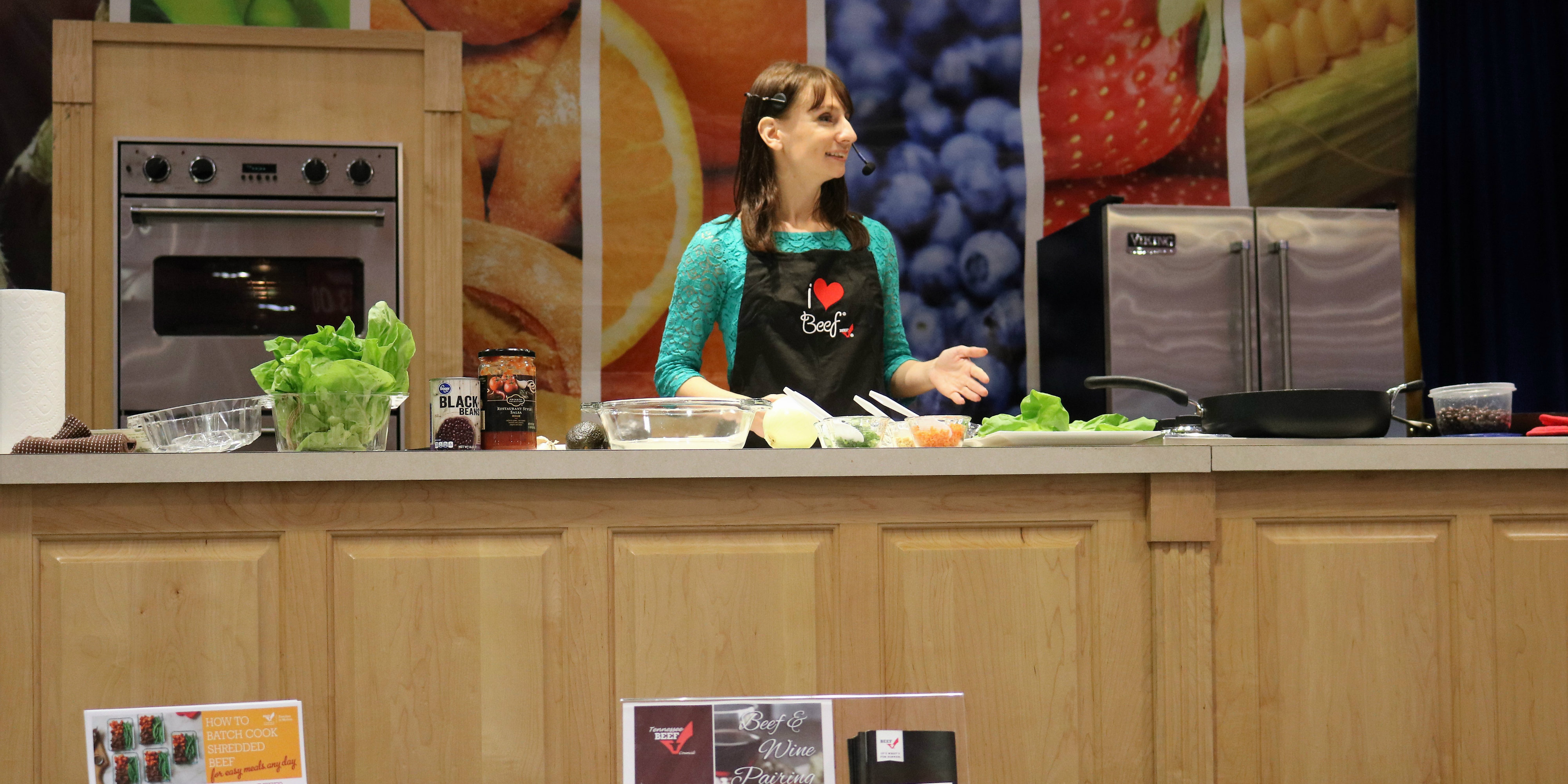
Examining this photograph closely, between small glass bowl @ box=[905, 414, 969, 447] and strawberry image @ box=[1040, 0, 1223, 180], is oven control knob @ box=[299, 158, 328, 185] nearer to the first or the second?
small glass bowl @ box=[905, 414, 969, 447]

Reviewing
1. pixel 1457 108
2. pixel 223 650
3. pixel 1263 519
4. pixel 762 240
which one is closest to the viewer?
pixel 223 650

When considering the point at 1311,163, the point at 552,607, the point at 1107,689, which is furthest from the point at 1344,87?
the point at 552,607

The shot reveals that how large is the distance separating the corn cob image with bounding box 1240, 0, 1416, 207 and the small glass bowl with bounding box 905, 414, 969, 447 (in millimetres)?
2939

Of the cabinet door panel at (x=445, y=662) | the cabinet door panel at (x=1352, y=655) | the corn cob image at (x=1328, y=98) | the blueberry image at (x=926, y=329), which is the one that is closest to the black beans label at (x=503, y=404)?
the cabinet door panel at (x=445, y=662)

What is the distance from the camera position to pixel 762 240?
2.62m

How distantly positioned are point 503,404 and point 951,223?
2.66 metres

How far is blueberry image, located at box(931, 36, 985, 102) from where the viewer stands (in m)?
4.12

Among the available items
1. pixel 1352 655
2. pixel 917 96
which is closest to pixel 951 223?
pixel 917 96

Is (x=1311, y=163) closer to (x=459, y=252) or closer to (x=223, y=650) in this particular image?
(x=459, y=252)

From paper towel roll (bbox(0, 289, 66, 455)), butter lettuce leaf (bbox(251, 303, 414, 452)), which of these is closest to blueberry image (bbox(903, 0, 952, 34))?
butter lettuce leaf (bbox(251, 303, 414, 452))

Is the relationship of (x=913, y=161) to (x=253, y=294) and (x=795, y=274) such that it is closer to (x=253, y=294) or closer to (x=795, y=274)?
(x=795, y=274)

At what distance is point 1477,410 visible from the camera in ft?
6.47

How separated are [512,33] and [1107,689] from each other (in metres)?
→ 3.18

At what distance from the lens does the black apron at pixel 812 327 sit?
8.71 ft
